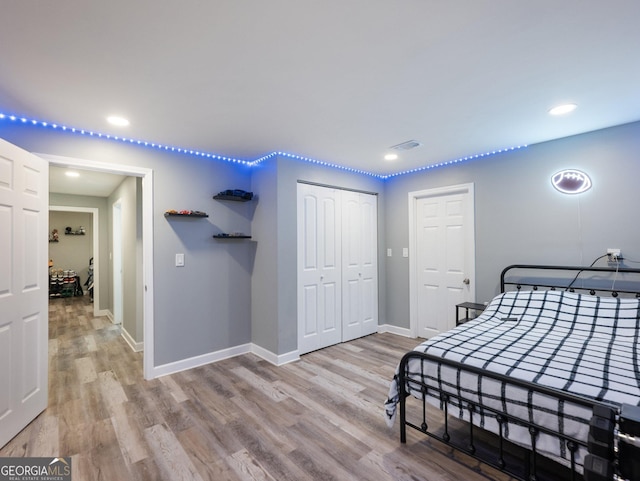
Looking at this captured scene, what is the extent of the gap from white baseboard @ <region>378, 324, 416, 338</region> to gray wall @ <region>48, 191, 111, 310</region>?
203 inches

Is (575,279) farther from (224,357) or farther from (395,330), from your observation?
(224,357)

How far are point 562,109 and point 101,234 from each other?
740 centimetres

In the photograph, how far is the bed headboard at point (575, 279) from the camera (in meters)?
2.77

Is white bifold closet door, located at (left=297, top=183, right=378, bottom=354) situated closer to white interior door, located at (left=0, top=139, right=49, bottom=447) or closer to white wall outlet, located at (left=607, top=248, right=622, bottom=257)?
white interior door, located at (left=0, top=139, right=49, bottom=447)

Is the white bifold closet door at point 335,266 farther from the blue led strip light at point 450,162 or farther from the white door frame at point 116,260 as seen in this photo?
the white door frame at point 116,260

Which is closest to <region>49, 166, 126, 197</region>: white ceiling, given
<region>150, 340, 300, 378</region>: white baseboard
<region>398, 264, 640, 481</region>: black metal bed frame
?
<region>150, 340, 300, 378</region>: white baseboard

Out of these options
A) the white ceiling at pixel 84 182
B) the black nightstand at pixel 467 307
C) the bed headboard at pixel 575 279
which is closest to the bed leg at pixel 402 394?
the black nightstand at pixel 467 307

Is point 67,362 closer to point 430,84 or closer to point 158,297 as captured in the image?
point 158,297

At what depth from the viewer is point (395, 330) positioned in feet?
15.5

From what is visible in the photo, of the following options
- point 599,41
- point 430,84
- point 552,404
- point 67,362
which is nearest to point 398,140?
point 430,84

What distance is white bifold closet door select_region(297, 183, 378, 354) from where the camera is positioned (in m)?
3.83

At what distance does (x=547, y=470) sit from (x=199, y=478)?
2.07 metres

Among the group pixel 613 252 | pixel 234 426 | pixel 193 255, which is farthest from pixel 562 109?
pixel 193 255

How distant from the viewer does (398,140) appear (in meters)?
3.17
